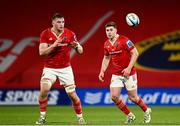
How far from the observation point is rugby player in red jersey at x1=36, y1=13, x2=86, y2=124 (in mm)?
11906

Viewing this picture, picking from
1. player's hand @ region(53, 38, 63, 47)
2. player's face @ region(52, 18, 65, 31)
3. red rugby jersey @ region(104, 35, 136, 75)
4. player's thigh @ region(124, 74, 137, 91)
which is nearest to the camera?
player's hand @ region(53, 38, 63, 47)

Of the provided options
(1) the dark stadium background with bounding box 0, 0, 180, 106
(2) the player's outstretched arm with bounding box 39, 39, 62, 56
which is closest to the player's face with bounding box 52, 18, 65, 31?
(2) the player's outstretched arm with bounding box 39, 39, 62, 56

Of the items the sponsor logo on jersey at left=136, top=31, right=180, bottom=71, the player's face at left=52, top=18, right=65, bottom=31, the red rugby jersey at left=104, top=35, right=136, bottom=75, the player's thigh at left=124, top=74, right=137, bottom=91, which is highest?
the player's face at left=52, top=18, right=65, bottom=31

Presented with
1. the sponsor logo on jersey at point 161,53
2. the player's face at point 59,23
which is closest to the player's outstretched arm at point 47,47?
the player's face at point 59,23

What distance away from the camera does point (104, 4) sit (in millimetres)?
20500

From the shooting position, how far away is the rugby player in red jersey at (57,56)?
11.9 m

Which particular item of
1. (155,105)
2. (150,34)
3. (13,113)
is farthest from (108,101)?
(13,113)

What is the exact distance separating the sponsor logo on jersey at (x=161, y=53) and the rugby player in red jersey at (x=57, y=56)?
26.5 ft

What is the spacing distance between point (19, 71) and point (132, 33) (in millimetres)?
3541

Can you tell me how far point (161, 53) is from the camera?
20.2 metres

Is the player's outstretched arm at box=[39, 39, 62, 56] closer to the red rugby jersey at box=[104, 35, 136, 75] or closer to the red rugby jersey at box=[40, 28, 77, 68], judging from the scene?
the red rugby jersey at box=[40, 28, 77, 68]

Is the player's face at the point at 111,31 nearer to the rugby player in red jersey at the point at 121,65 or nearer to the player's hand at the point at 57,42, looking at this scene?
the rugby player in red jersey at the point at 121,65

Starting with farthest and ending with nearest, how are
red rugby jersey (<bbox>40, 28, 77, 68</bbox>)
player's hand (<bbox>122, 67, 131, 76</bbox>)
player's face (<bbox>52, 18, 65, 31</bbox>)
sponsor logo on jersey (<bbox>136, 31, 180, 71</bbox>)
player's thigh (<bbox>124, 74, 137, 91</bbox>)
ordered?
1. sponsor logo on jersey (<bbox>136, 31, 180, 71</bbox>)
2. player's thigh (<bbox>124, 74, 137, 91</bbox>)
3. player's hand (<bbox>122, 67, 131, 76</bbox>)
4. red rugby jersey (<bbox>40, 28, 77, 68</bbox>)
5. player's face (<bbox>52, 18, 65, 31</bbox>)

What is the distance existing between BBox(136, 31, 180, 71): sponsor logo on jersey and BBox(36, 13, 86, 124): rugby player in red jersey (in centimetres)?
808
